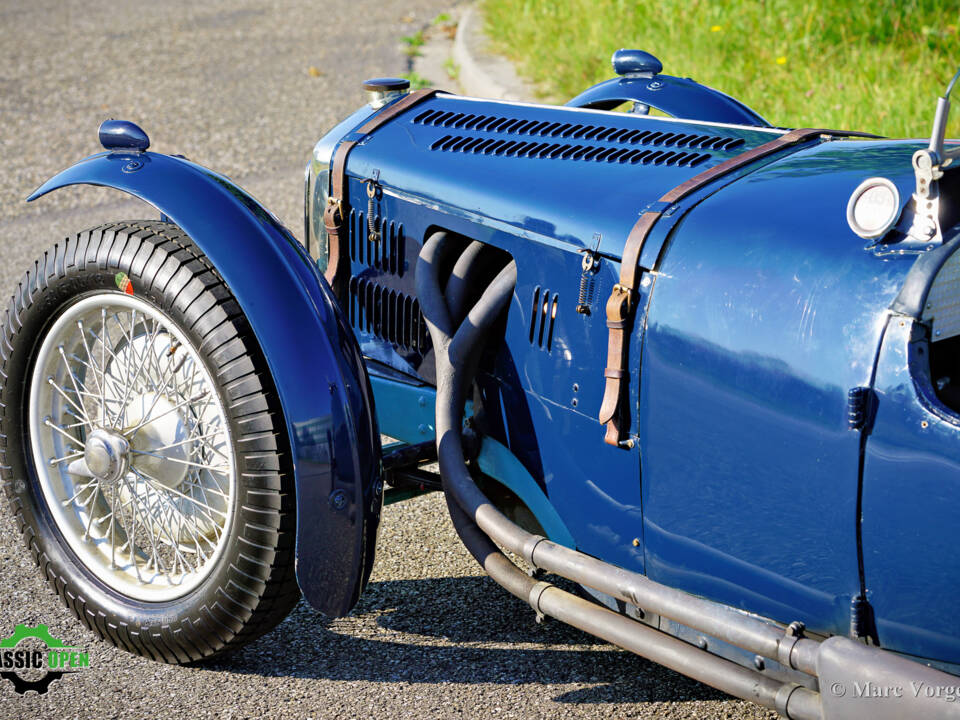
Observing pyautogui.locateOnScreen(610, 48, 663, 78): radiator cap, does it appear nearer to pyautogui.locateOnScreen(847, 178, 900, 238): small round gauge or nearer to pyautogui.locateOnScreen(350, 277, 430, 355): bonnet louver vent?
pyautogui.locateOnScreen(350, 277, 430, 355): bonnet louver vent

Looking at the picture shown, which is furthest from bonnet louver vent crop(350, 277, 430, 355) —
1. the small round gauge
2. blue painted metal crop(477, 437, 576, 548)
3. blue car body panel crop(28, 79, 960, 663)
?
the small round gauge

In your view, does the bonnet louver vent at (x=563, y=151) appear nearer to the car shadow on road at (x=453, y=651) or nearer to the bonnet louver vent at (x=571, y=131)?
the bonnet louver vent at (x=571, y=131)

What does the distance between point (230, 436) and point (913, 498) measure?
1.46 metres

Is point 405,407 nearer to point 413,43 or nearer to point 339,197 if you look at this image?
point 339,197

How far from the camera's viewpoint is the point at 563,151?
8.80ft

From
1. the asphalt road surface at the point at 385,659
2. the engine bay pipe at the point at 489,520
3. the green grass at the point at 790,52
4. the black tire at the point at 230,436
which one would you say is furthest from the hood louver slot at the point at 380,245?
the green grass at the point at 790,52

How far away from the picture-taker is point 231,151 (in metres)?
7.23

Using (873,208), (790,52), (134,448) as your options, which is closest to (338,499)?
(134,448)

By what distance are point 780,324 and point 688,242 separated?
0.90 ft

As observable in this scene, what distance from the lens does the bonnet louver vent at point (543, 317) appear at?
8.07ft

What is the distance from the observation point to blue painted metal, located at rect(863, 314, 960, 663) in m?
1.85

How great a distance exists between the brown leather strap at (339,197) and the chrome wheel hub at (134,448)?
498 mm

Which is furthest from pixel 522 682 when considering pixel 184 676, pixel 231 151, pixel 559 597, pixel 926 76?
pixel 231 151

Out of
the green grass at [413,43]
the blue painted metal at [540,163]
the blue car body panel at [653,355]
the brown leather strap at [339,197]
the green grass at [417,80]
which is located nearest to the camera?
the blue car body panel at [653,355]
